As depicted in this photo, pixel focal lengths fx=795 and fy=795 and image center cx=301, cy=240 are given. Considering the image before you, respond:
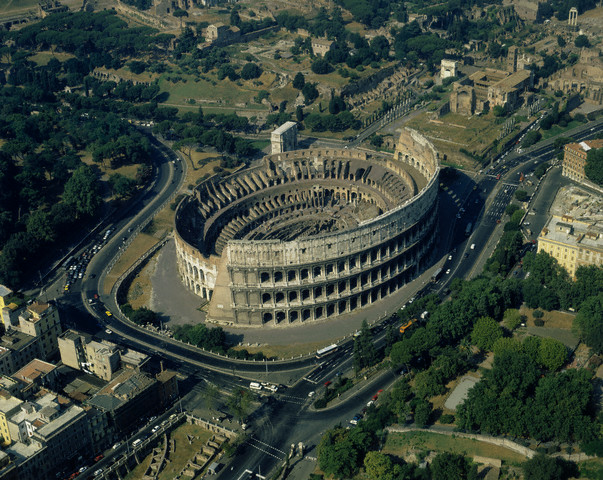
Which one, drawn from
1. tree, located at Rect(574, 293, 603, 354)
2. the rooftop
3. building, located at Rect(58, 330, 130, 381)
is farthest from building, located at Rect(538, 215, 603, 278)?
the rooftop

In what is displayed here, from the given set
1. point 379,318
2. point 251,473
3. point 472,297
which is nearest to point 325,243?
point 379,318

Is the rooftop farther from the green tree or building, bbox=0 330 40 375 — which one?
the green tree

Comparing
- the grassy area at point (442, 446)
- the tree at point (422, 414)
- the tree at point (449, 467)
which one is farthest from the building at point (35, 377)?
the tree at point (449, 467)

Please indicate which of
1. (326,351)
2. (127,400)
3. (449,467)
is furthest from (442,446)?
(127,400)

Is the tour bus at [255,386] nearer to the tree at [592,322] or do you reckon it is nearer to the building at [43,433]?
the building at [43,433]

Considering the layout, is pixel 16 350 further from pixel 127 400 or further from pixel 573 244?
pixel 573 244

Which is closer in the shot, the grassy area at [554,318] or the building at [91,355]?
the building at [91,355]

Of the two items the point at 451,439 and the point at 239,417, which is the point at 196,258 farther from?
the point at 451,439
